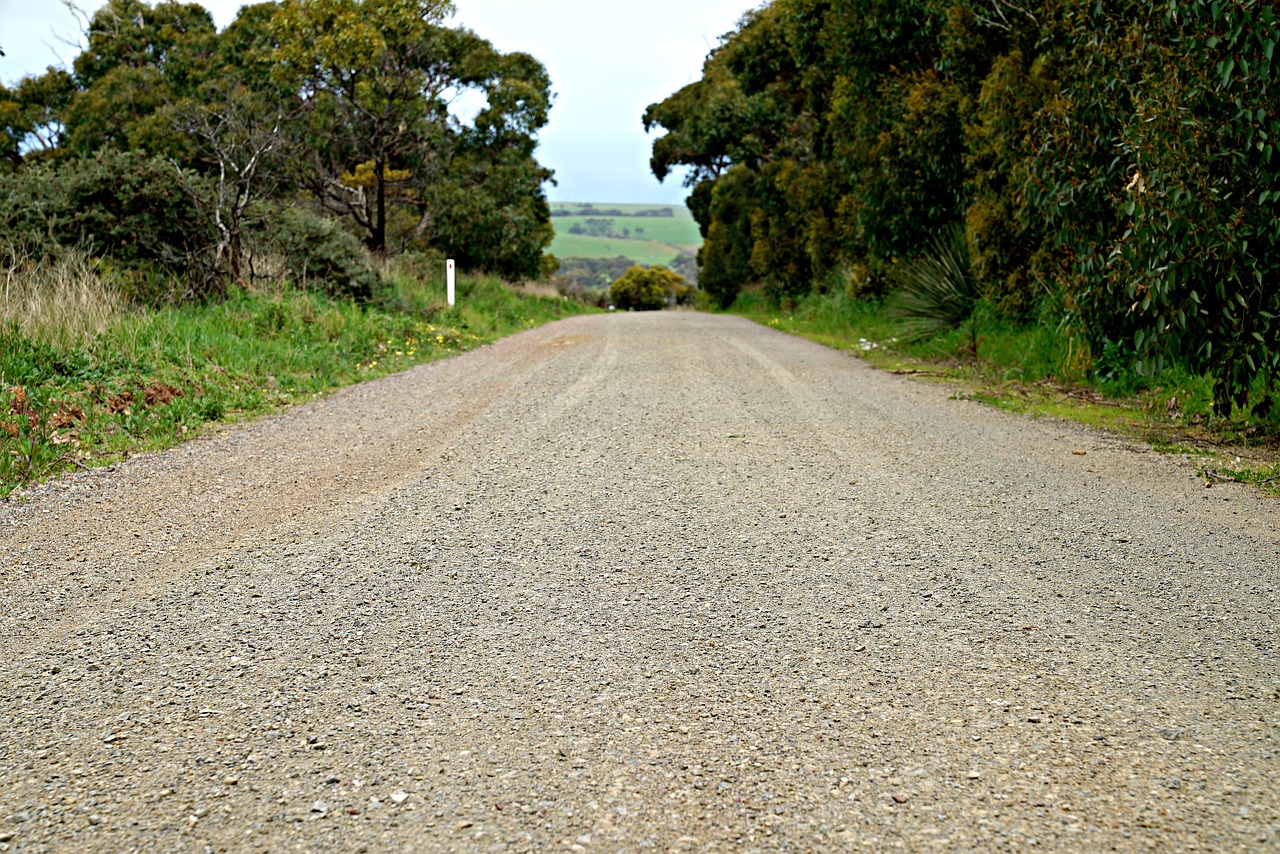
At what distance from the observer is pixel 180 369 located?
27.1ft

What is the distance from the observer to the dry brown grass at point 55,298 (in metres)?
7.91

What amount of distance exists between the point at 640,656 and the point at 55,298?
8103 millimetres

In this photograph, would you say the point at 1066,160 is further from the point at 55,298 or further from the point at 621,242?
the point at 621,242

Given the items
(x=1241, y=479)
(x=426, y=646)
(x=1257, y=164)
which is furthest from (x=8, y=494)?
(x=1257, y=164)

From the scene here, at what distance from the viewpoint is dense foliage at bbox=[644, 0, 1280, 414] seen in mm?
5715

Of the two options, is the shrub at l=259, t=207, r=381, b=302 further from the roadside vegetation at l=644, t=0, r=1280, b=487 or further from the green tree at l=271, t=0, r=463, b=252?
the roadside vegetation at l=644, t=0, r=1280, b=487

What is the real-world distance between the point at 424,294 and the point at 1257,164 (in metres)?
13.8

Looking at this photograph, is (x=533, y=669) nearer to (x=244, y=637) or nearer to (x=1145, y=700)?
(x=244, y=637)

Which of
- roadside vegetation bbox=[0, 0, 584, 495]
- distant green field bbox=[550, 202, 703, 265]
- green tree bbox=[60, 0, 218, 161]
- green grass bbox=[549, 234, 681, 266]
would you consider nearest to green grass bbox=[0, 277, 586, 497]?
roadside vegetation bbox=[0, 0, 584, 495]

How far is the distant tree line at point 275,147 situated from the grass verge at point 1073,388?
836 cm

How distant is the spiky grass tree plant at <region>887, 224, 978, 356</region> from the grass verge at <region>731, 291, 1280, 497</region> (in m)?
0.18

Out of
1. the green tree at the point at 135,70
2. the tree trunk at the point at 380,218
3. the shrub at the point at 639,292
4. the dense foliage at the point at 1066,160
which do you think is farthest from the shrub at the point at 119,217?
the shrub at the point at 639,292

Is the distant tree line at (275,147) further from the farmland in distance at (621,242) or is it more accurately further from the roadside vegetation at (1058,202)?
the farmland in distance at (621,242)

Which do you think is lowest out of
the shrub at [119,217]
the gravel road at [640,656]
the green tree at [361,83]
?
the gravel road at [640,656]
